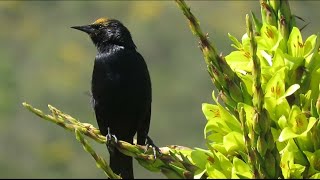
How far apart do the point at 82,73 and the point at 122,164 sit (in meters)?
12.5

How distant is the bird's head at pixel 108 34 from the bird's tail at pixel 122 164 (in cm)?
58

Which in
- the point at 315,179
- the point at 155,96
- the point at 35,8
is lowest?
the point at 315,179

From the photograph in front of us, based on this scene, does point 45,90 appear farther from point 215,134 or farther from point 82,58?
point 215,134

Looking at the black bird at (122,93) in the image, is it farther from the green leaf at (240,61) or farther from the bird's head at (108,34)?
the green leaf at (240,61)

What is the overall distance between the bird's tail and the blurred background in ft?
26.6

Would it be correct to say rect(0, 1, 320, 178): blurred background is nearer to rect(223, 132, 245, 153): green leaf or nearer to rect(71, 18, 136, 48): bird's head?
rect(71, 18, 136, 48): bird's head

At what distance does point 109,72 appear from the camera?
11.6 ft

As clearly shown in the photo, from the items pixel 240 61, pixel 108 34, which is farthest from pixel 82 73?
pixel 240 61

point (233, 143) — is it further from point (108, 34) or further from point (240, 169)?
A: point (108, 34)

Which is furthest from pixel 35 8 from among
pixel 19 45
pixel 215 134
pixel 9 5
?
pixel 215 134

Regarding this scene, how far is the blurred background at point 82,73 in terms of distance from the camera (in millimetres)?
13523

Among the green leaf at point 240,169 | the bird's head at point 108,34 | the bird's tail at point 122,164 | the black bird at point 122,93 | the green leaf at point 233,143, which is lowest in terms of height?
the green leaf at point 240,169

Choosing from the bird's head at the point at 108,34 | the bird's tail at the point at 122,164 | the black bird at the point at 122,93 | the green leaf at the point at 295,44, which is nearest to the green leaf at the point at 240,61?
the green leaf at the point at 295,44

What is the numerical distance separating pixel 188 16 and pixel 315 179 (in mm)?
361
